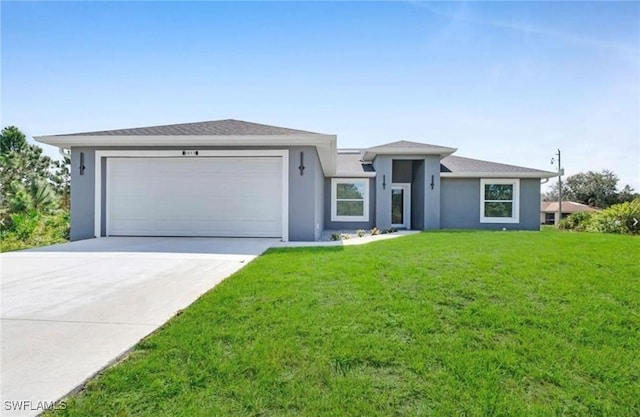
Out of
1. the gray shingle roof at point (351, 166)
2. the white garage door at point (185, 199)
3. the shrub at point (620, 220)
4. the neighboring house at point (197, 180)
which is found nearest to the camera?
the neighboring house at point (197, 180)

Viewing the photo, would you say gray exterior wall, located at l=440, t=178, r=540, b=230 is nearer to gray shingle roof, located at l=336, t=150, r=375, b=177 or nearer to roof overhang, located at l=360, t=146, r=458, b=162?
roof overhang, located at l=360, t=146, r=458, b=162

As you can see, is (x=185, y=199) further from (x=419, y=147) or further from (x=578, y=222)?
(x=578, y=222)

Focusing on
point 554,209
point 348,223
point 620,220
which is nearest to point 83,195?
point 348,223

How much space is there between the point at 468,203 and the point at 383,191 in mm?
4014

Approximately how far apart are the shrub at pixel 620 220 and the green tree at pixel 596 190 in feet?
106

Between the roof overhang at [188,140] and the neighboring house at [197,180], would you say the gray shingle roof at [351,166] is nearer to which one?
the neighboring house at [197,180]

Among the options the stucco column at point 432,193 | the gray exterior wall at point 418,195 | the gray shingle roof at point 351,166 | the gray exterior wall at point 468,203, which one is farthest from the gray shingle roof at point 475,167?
the gray shingle roof at point 351,166

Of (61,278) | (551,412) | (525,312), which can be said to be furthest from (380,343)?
(61,278)

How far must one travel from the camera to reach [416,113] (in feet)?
47.5

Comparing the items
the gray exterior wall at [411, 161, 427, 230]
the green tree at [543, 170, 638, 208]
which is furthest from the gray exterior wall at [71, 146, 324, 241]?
the green tree at [543, 170, 638, 208]

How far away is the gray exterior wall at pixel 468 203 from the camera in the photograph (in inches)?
558

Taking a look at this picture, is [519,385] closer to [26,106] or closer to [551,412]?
[551,412]

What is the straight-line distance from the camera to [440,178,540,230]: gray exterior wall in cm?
1418

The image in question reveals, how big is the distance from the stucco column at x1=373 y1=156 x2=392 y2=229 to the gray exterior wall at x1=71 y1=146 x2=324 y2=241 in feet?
17.1
